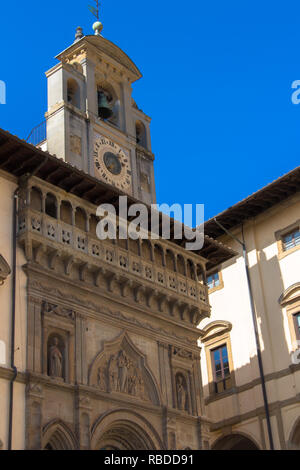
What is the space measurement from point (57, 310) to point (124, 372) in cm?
289

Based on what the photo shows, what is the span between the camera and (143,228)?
26.4 m

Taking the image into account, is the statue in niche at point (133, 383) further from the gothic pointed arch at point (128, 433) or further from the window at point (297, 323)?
the window at point (297, 323)

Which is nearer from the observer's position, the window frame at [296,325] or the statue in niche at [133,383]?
the statue in niche at [133,383]

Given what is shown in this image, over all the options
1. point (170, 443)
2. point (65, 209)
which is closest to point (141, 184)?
point (65, 209)

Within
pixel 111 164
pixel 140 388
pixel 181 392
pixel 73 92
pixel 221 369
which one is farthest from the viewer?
pixel 221 369

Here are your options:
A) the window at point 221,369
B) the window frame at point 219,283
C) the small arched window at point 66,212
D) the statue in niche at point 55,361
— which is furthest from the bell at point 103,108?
the statue in niche at point 55,361

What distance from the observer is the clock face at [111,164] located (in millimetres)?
28062

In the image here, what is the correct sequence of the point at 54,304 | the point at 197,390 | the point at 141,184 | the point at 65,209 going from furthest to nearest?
1. the point at 141,184
2. the point at 197,390
3. the point at 65,209
4. the point at 54,304

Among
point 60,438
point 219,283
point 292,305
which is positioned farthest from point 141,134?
point 60,438

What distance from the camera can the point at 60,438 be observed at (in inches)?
825

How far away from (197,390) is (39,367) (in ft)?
22.1

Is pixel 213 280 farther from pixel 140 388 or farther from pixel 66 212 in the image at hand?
pixel 66 212

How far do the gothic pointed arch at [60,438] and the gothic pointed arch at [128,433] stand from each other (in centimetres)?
145
